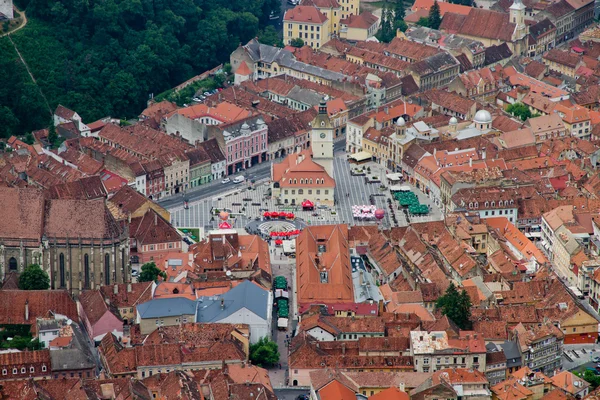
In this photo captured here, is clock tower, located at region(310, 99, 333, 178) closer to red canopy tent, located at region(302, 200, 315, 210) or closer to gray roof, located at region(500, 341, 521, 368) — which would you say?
red canopy tent, located at region(302, 200, 315, 210)

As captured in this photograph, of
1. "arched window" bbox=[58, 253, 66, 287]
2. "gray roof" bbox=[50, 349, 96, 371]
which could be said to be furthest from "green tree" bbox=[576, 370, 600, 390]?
"arched window" bbox=[58, 253, 66, 287]

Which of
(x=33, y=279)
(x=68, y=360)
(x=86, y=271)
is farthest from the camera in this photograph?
(x=86, y=271)

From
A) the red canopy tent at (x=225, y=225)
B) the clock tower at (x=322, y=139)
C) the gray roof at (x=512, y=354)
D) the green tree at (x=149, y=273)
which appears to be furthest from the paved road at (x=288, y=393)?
the clock tower at (x=322, y=139)

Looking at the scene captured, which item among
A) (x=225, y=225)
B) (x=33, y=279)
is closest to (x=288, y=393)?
(x=33, y=279)

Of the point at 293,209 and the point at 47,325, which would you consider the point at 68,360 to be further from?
the point at 293,209

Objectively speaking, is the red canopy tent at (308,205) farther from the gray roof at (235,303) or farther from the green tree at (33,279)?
the green tree at (33,279)

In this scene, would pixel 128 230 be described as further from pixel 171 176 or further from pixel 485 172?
pixel 485 172
